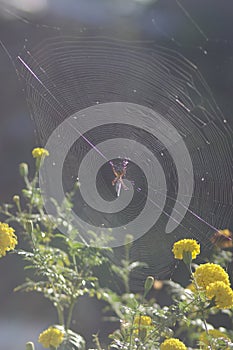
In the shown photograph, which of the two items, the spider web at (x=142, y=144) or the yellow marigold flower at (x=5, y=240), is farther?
the spider web at (x=142, y=144)

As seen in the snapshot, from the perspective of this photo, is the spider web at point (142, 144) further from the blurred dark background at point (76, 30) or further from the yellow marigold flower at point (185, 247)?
the blurred dark background at point (76, 30)

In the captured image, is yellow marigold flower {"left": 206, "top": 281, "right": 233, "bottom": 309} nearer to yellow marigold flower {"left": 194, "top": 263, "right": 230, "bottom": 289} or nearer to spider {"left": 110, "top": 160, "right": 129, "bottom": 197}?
yellow marigold flower {"left": 194, "top": 263, "right": 230, "bottom": 289}

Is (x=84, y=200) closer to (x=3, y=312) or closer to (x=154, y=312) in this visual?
(x=154, y=312)

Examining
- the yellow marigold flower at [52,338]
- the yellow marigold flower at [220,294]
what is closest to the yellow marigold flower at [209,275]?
the yellow marigold flower at [220,294]

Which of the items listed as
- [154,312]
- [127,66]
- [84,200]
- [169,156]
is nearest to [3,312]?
[84,200]

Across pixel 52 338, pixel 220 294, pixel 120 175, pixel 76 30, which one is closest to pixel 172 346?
pixel 220 294

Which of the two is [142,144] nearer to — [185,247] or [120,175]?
[120,175]
